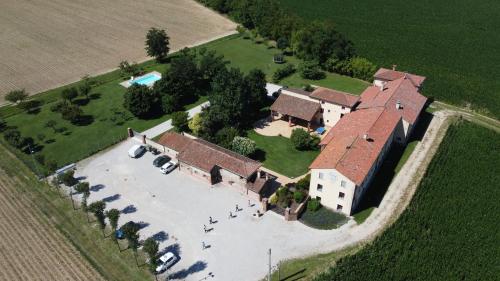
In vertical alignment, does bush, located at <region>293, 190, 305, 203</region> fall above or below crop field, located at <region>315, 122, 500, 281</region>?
above

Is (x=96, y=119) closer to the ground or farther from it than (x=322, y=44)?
closer to the ground

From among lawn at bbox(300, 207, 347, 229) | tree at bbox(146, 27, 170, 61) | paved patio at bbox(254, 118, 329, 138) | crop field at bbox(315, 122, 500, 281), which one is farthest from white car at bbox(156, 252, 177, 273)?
tree at bbox(146, 27, 170, 61)

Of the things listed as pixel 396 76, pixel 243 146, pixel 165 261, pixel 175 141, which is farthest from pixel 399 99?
pixel 165 261

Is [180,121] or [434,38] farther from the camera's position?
[434,38]

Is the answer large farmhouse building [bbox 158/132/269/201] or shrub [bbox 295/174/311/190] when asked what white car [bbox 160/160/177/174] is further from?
shrub [bbox 295/174/311/190]

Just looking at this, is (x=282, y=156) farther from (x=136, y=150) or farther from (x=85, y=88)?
(x=85, y=88)

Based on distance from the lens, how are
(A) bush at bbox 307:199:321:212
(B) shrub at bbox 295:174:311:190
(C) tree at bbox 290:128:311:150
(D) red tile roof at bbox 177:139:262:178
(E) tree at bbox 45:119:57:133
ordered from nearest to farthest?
(A) bush at bbox 307:199:321:212
(B) shrub at bbox 295:174:311:190
(D) red tile roof at bbox 177:139:262:178
(C) tree at bbox 290:128:311:150
(E) tree at bbox 45:119:57:133
